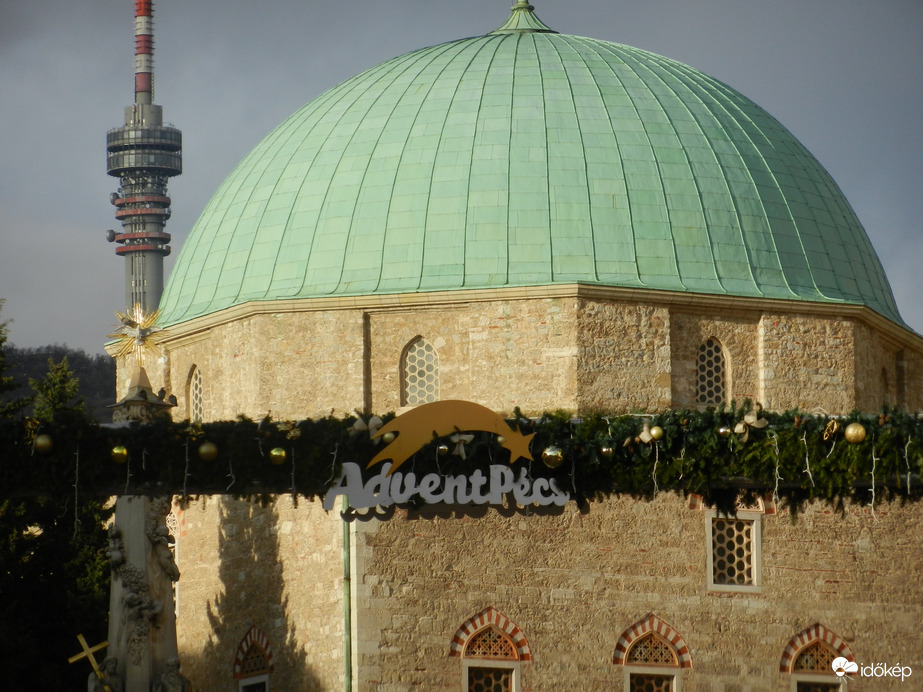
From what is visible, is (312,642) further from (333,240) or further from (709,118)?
(709,118)

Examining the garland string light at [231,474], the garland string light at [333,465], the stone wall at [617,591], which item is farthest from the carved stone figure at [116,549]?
the garland string light at [333,465]

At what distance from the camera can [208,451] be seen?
621 inches

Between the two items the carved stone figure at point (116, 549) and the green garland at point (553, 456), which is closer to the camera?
the green garland at point (553, 456)

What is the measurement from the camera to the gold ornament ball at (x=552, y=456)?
53.8ft

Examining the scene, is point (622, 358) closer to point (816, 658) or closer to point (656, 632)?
point (656, 632)

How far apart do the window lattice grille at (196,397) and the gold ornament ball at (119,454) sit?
7196mm

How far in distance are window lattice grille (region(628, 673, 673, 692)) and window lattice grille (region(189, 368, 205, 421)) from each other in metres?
7.31

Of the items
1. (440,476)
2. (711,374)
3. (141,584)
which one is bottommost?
(141,584)

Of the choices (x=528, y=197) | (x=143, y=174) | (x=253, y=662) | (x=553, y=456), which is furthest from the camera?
(x=143, y=174)

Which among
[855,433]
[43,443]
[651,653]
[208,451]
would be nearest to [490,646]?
[651,653]

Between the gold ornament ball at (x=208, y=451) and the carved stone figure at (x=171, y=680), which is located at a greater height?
the gold ornament ball at (x=208, y=451)

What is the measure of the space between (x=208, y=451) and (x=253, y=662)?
5.87 meters

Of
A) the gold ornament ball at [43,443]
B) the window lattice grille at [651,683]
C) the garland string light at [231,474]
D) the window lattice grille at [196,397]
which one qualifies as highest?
the window lattice grille at [196,397]

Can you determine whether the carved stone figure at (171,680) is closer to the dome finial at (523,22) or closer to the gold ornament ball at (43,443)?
the gold ornament ball at (43,443)
